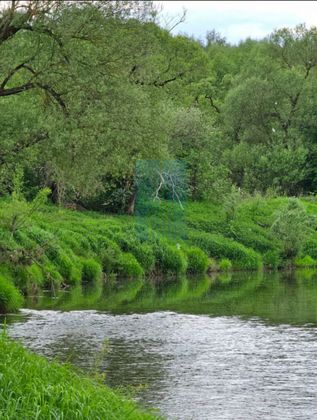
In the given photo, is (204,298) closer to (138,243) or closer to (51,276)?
(51,276)

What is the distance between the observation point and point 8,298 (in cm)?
2978

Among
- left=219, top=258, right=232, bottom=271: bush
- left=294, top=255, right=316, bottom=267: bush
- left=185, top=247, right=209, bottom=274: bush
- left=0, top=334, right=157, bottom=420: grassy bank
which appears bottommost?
left=294, top=255, right=316, bottom=267: bush

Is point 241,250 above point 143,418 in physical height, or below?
below

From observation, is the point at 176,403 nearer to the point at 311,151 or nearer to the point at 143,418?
the point at 143,418

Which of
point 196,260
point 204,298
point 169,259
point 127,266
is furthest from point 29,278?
point 196,260

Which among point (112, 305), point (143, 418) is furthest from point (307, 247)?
point (143, 418)

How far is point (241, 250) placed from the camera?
52.0 m

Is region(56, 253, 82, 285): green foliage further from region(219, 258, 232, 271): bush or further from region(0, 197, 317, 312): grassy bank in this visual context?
region(219, 258, 232, 271): bush

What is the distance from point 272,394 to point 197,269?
29.4 metres

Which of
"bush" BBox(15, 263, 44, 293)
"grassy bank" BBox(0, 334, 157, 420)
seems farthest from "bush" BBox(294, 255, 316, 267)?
"grassy bank" BBox(0, 334, 157, 420)

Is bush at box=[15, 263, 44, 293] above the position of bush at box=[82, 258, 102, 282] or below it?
above

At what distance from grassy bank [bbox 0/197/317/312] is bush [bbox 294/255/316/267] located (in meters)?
0.06

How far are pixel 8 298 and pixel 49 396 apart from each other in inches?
688

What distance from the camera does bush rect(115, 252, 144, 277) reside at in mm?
42969
